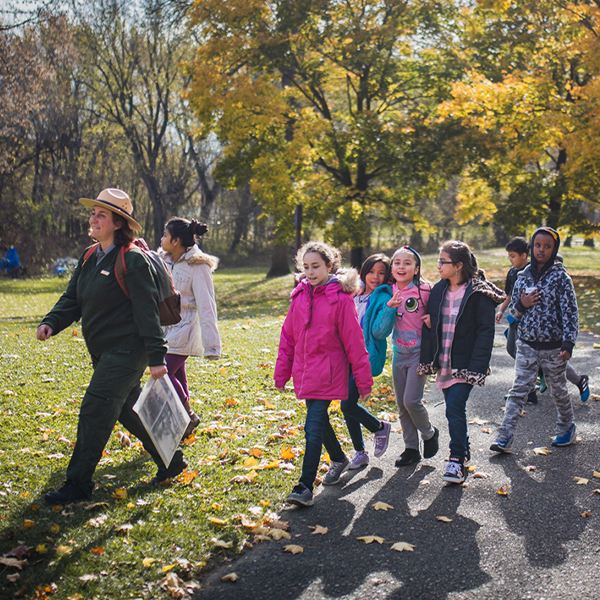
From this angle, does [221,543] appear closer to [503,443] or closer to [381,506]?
[381,506]

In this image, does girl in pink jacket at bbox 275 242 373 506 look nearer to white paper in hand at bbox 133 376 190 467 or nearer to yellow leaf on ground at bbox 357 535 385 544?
yellow leaf on ground at bbox 357 535 385 544

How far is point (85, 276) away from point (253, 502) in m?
1.95

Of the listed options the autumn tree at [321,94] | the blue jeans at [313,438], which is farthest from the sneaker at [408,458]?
the autumn tree at [321,94]

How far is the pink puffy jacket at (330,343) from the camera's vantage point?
4219 mm

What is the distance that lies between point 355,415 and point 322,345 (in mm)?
977

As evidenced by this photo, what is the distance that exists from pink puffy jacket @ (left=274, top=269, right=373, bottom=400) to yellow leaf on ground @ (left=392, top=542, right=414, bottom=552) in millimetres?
1008

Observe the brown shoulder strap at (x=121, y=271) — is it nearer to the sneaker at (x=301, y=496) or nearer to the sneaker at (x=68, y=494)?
the sneaker at (x=68, y=494)

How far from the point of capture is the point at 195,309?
5453mm

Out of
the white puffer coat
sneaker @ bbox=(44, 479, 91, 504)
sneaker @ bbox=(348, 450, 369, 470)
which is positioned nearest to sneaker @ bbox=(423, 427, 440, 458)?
sneaker @ bbox=(348, 450, 369, 470)

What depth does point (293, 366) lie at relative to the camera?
14.4ft

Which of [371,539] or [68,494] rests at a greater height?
[68,494]

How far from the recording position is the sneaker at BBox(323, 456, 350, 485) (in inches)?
184

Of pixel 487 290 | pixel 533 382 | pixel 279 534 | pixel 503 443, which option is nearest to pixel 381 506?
pixel 279 534

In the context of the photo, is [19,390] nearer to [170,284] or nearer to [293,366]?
[170,284]
